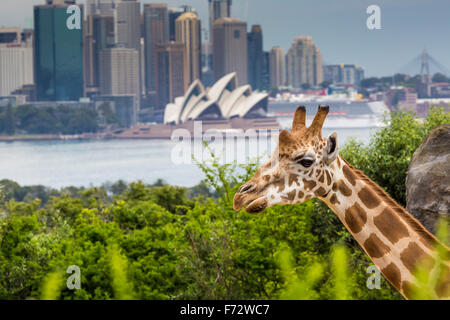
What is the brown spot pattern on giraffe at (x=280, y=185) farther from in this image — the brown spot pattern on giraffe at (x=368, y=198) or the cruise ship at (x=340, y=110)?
the cruise ship at (x=340, y=110)

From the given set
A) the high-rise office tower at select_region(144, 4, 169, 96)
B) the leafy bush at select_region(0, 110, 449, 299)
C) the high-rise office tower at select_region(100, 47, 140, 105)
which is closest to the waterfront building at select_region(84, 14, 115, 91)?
the high-rise office tower at select_region(100, 47, 140, 105)

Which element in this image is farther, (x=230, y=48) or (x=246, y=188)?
(x=230, y=48)

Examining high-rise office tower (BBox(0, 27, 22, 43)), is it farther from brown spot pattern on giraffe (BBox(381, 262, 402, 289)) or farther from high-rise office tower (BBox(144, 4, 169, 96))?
brown spot pattern on giraffe (BBox(381, 262, 402, 289))

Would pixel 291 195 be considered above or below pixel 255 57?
below

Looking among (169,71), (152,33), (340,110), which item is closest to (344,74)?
(340,110)

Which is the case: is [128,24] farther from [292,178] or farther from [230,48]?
[292,178]

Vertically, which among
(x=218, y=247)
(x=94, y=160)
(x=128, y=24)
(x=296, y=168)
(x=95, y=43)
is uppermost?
(x=128, y=24)

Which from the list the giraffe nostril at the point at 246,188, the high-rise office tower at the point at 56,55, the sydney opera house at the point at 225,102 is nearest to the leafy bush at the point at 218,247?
the giraffe nostril at the point at 246,188

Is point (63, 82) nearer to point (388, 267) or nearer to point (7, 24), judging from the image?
point (7, 24)
